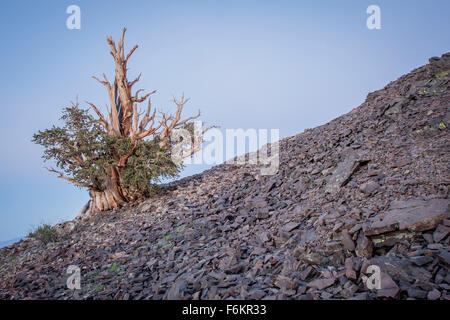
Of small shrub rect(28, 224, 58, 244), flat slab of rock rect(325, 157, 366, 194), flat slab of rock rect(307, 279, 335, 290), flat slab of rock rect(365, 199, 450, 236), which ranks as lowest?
small shrub rect(28, 224, 58, 244)

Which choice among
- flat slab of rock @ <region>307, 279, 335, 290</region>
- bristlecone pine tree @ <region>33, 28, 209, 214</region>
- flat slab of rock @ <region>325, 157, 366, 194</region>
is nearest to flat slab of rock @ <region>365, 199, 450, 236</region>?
flat slab of rock @ <region>307, 279, 335, 290</region>

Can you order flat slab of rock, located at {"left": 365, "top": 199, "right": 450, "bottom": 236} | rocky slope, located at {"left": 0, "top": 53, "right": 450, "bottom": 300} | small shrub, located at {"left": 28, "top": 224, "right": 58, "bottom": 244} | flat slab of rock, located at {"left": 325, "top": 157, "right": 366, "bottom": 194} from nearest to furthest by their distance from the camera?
rocky slope, located at {"left": 0, "top": 53, "right": 450, "bottom": 300}
flat slab of rock, located at {"left": 365, "top": 199, "right": 450, "bottom": 236}
flat slab of rock, located at {"left": 325, "top": 157, "right": 366, "bottom": 194}
small shrub, located at {"left": 28, "top": 224, "right": 58, "bottom": 244}

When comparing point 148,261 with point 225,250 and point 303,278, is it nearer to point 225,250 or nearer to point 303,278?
point 225,250

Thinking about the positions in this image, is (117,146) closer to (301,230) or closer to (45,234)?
(45,234)

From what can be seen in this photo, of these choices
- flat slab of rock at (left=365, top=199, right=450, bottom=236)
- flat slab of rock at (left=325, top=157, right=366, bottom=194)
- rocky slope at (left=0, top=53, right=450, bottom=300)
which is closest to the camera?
rocky slope at (left=0, top=53, right=450, bottom=300)

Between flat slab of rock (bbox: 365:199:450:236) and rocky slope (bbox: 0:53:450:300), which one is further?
flat slab of rock (bbox: 365:199:450:236)

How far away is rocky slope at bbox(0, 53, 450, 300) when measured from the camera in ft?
15.7

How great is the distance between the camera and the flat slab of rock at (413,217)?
499cm

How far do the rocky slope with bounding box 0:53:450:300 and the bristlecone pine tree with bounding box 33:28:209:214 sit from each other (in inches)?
45.0

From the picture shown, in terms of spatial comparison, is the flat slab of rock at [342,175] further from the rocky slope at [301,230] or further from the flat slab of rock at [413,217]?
A: the flat slab of rock at [413,217]

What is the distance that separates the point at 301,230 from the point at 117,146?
9.22 m

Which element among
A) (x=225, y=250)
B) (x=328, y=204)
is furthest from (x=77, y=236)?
(x=328, y=204)

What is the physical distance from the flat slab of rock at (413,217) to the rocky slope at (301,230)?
2 cm

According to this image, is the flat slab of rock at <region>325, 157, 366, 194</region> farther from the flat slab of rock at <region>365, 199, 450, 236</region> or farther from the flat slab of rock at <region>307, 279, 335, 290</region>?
the flat slab of rock at <region>307, 279, 335, 290</region>
